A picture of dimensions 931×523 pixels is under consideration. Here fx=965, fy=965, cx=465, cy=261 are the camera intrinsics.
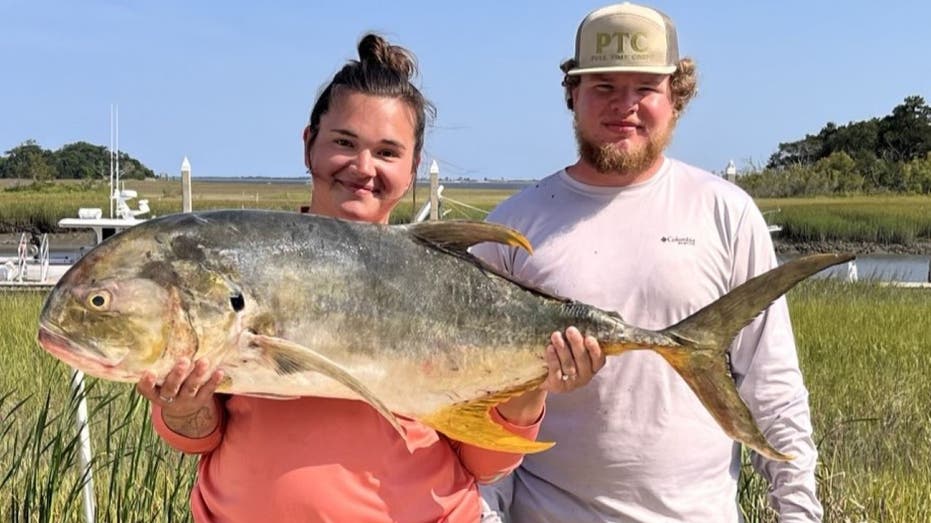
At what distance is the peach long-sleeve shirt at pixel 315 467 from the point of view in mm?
2322

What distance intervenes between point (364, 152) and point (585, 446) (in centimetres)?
125

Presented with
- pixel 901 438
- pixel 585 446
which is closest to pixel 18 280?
pixel 901 438

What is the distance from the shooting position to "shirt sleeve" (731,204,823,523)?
314 centimetres

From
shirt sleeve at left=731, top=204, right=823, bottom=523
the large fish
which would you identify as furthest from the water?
the large fish

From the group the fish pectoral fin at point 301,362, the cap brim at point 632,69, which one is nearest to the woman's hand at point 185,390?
the fish pectoral fin at point 301,362

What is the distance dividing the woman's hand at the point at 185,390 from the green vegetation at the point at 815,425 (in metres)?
1.55

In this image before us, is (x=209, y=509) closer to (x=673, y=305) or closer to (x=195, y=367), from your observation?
(x=195, y=367)

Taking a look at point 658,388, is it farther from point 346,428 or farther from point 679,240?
point 346,428

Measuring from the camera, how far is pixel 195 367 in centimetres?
215

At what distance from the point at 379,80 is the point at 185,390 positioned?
1001 millimetres

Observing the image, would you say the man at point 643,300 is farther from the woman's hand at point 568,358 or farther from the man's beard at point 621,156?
the woman's hand at point 568,358

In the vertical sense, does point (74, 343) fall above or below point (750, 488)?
above

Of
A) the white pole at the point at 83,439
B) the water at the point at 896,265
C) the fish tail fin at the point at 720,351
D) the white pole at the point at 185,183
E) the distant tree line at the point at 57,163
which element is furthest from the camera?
the distant tree line at the point at 57,163

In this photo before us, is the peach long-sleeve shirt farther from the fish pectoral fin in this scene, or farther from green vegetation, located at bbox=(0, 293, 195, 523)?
green vegetation, located at bbox=(0, 293, 195, 523)
